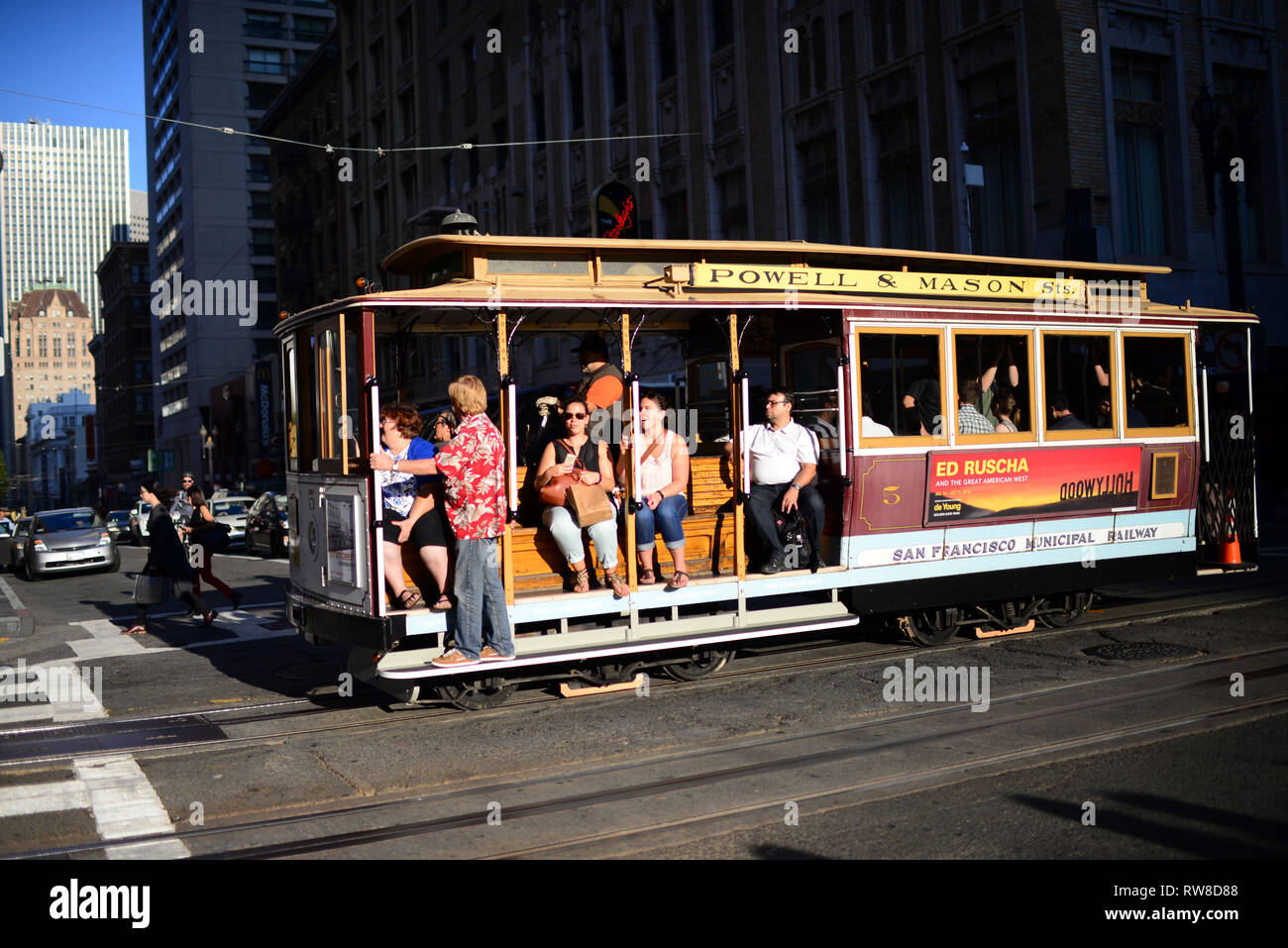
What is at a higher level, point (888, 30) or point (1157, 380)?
point (888, 30)

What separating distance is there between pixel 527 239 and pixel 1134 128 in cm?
1643

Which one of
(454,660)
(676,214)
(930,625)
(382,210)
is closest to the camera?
(454,660)

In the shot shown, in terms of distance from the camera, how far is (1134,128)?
68.9 feet

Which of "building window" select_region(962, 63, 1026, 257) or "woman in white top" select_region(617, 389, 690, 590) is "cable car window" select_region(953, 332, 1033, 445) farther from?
"building window" select_region(962, 63, 1026, 257)

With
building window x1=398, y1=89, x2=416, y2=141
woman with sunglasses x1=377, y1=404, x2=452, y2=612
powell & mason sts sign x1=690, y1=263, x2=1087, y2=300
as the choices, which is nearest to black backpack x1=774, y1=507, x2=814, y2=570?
powell & mason sts sign x1=690, y1=263, x2=1087, y2=300

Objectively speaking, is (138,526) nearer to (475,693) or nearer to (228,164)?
(475,693)

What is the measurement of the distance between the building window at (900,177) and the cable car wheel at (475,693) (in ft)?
A: 53.3

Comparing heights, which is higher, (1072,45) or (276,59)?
(276,59)

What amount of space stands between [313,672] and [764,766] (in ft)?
17.4

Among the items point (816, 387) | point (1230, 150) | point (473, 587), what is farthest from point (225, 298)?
point (473, 587)

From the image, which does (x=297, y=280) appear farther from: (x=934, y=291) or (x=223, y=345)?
(x=934, y=291)

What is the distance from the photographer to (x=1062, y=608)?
1111cm

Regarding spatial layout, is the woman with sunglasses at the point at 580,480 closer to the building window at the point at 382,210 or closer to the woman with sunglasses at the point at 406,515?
the woman with sunglasses at the point at 406,515
